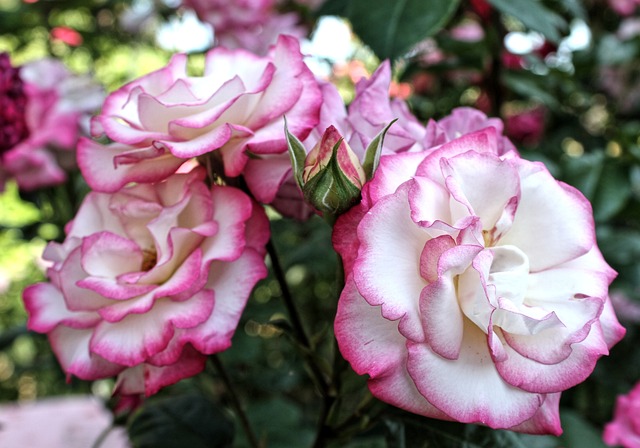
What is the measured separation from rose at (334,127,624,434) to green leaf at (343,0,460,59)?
23 cm

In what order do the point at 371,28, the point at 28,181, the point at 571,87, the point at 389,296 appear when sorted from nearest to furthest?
the point at 389,296, the point at 371,28, the point at 28,181, the point at 571,87

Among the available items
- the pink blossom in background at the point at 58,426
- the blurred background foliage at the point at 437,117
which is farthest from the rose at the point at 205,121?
→ the pink blossom in background at the point at 58,426

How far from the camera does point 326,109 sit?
45 centimetres

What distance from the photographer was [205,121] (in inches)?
16.4

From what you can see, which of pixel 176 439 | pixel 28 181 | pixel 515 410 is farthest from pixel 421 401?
pixel 28 181

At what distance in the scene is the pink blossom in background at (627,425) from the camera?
0.60 metres

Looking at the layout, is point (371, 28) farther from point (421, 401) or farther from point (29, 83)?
point (29, 83)

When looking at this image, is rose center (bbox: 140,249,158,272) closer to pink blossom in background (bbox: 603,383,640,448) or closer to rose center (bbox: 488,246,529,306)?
rose center (bbox: 488,246,529,306)

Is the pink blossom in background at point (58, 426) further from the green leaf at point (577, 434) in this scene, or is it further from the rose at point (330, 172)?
the rose at point (330, 172)

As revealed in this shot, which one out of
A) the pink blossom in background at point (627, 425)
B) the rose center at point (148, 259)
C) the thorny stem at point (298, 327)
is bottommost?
the pink blossom in background at point (627, 425)

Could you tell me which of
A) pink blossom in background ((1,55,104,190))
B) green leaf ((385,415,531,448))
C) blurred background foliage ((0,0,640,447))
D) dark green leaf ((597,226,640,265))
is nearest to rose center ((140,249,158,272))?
blurred background foliage ((0,0,640,447))

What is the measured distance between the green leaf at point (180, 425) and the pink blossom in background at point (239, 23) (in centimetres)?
61

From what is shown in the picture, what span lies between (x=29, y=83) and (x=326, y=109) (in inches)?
22.5

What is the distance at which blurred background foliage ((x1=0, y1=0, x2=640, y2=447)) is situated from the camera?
1.98 ft
